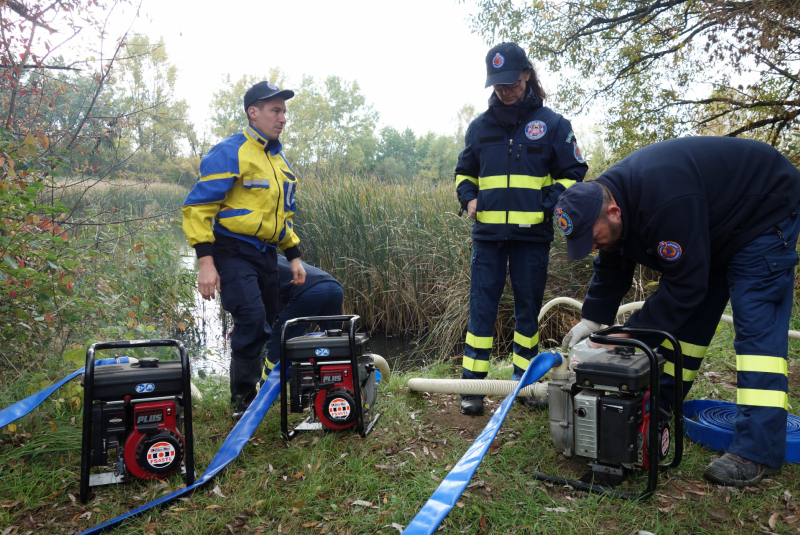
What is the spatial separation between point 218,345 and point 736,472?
6065 millimetres

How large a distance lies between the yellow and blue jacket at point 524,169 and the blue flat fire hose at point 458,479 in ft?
3.40

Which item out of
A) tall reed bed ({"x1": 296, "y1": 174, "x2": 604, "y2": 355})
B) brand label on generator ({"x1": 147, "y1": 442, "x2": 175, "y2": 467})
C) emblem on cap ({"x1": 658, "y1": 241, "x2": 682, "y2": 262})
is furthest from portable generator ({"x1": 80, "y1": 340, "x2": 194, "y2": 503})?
tall reed bed ({"x1": 296, "y1": 174, "x2": 604, "y2": 355})

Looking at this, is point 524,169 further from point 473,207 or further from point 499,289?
point 499,289

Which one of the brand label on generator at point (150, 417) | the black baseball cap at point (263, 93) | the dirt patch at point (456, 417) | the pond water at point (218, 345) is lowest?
the pond water at point (218, 345)

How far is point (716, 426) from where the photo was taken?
274 cm

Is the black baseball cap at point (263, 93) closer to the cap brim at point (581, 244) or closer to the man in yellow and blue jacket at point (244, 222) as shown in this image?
the man in yellow and blue jacket at point (244, 222)

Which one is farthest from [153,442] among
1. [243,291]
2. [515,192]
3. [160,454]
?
[515,192]

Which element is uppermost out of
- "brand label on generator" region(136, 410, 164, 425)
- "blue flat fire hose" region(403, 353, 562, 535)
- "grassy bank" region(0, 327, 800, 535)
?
"brand label on generator" region(136, 410, 164, 425)

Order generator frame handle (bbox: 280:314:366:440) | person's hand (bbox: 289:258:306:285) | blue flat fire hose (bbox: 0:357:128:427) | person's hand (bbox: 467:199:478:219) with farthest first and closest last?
1. person's hand (bbox: 289:258:306:285)
2. person's hand (bbox: 467:199:478:219)
3. generator frame handle (bbox: 280:314:366:440)
4. blue flat fire hose (bbox: 0:357:128:427)

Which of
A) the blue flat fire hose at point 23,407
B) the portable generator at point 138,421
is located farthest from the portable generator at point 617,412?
the blue flat fire hose at point 23,407

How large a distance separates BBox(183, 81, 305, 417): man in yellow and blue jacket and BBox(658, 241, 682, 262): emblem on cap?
2.08 meters

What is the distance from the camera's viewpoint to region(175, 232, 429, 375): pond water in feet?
19.5

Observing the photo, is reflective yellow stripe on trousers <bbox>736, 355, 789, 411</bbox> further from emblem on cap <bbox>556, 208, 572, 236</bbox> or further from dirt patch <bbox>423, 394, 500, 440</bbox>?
dirt patch <bbox>423, 394, 500, 440</bbox>

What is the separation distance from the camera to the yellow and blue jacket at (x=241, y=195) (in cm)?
299
